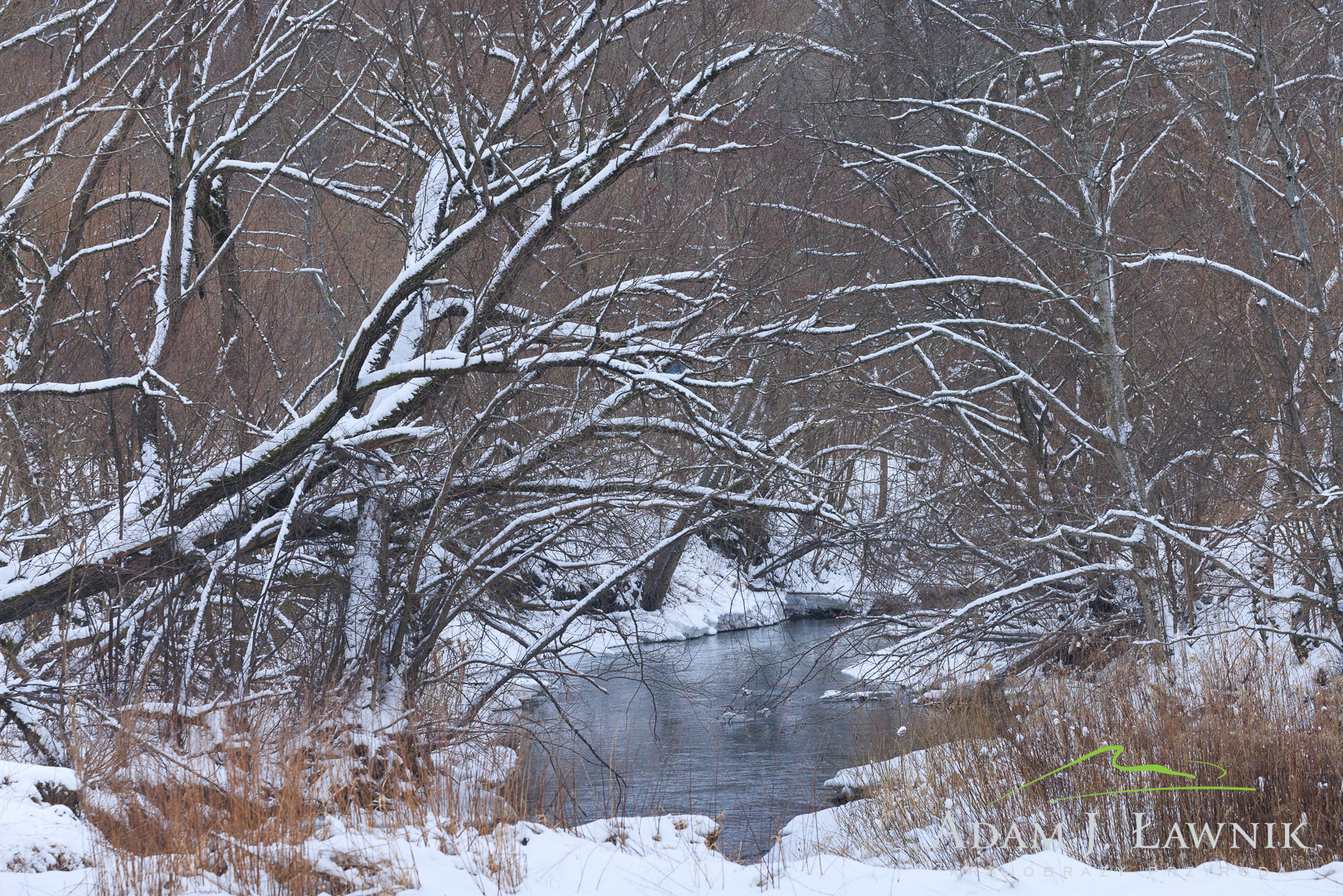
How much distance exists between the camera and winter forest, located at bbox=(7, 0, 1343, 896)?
610 cm

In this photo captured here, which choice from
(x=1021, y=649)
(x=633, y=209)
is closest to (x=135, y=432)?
(x=633, y=209)

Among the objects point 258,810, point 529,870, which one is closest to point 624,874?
point 529,870

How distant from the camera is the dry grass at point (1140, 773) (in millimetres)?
6145

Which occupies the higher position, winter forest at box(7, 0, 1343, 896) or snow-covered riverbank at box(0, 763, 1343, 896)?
winter forest at box(7, 0, 1343, 896)

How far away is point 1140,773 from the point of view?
21.7 ft

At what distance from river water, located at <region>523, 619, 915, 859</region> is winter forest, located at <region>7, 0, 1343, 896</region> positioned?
165 millimetres

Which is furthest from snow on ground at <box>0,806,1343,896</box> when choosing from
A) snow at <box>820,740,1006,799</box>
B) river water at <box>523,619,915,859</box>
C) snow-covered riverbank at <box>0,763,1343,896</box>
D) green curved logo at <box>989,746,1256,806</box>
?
snow at <box>820,740,1006,799</box>

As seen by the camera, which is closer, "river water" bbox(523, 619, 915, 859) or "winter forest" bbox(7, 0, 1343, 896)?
"winter forest" bbox(7, 0, 1343, 896)

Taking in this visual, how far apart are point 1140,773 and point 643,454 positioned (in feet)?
16.8

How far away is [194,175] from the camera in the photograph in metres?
9.16

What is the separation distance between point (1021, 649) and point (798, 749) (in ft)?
8.24

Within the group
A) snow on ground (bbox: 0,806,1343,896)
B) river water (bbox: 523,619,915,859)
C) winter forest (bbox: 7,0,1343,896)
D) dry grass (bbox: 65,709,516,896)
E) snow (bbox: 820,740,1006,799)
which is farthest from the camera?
river water (bbox: 523,619,915,859)

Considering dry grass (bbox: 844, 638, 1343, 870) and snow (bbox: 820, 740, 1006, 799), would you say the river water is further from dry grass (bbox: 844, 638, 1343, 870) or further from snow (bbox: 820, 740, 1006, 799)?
dry grass (bbox: 844, 638, 1343, 870)

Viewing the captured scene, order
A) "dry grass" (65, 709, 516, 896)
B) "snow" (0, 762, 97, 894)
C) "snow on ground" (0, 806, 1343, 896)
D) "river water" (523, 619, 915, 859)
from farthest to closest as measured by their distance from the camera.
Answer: "river water" (523, 619, 915, 859)
"snow on ground" (0, 806, 1343, 896)
"dry grass" (65, 709, 516, 896)
"snow" (0, 762, 97, 894)
